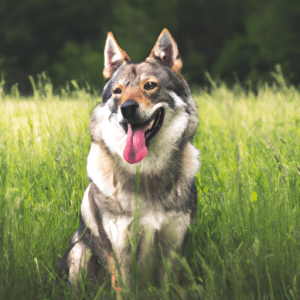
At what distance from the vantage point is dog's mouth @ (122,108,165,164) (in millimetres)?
1817


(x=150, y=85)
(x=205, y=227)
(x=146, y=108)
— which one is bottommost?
(x=205, y=227)

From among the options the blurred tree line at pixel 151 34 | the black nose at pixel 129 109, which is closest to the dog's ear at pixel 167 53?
the black nose at pixel 129 109

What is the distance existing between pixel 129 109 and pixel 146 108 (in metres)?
0.10

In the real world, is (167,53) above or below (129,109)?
above

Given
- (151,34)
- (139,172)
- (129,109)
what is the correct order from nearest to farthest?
(129,109) < (139,172) < (151,34)

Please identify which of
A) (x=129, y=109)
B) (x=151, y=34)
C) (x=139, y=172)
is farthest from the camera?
(x=151, y=34)

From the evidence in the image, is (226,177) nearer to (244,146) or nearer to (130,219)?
(244,146)

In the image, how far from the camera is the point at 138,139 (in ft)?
6.02

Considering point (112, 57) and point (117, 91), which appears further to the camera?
point (112, 57)

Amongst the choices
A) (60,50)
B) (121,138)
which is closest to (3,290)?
(121,138)

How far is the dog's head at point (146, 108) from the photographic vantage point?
1.83 meters

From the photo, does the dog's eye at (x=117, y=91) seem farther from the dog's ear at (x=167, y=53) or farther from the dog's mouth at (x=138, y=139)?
the dog's ear at (x=167, y=53)

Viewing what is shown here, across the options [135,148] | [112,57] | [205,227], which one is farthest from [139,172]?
[112,57]

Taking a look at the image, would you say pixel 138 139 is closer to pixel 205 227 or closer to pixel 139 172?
pixel 139 172
